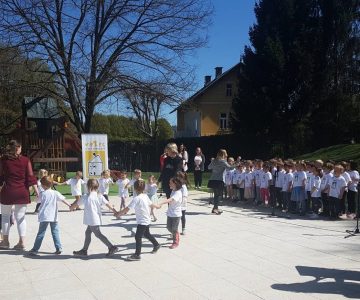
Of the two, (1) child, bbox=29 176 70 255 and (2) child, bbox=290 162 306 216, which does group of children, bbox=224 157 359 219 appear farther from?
(1) child, bbox=29 176 70 255

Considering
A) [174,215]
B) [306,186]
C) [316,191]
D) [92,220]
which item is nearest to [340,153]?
[306,186]

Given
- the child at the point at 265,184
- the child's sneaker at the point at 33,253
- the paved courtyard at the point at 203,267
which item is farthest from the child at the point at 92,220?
the child at the point at 265,184

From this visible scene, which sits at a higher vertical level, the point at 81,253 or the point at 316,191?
the point at 316,191

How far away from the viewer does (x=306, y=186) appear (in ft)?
41.2

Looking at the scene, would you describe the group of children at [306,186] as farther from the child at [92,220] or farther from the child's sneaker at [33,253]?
the child's sneaker at [33,253]

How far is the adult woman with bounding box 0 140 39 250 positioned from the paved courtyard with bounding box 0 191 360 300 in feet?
1.51

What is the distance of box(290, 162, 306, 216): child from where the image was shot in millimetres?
12500

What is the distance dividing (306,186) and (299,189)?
22cm

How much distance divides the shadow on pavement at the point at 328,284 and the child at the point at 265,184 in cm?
712

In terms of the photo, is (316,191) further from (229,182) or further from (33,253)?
(33,253)

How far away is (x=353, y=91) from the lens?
113 ft

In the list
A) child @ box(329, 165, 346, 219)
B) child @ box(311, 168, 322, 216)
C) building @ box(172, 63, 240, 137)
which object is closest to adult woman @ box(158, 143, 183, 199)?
child @ box(311, 168, 322, 216)

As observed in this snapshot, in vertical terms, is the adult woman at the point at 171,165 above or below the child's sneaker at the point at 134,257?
above

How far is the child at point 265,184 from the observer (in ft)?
45.9
